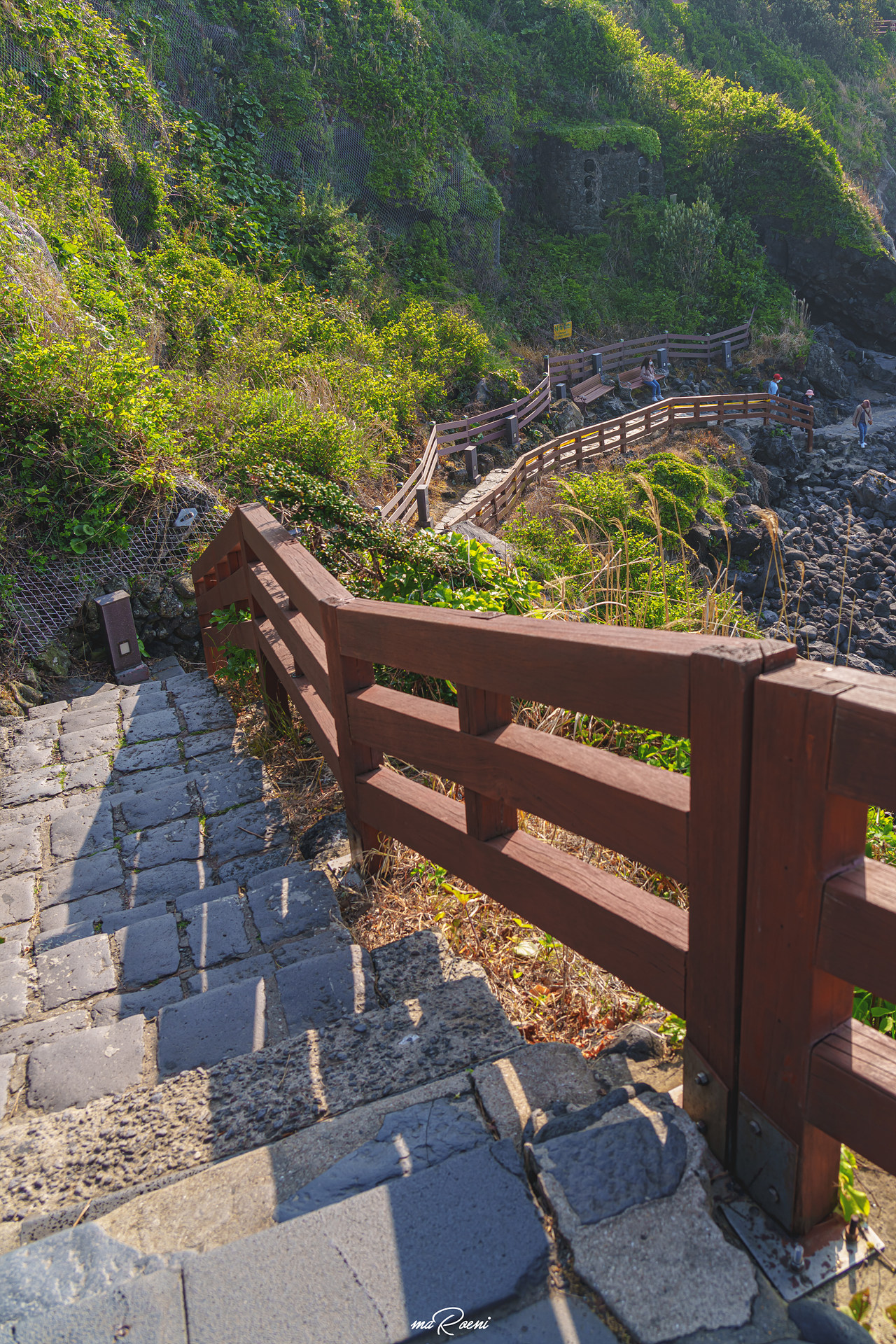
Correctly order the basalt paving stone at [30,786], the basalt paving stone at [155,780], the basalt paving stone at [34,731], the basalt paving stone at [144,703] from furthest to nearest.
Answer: the basalt paving stone at [144,703], the basalt paving stone at [34,731], the basalt paving stone at [30,786], the basalt paving stone at [155,780]

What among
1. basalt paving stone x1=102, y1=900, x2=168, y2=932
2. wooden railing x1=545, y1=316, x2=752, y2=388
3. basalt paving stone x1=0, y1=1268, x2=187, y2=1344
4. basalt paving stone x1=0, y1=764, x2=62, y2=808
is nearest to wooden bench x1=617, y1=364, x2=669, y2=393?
wooden railing x1=545, y1=316, x2=752, y2=388

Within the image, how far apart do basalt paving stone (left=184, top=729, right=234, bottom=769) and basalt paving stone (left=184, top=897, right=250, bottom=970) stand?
1.73 m

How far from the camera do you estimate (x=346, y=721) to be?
2666 millimetres

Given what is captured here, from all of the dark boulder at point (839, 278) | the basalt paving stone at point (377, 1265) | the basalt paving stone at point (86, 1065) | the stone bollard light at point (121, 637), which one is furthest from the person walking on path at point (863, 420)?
the basalt paving stone at point (377, 1265)

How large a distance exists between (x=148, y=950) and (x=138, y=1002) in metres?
0.25

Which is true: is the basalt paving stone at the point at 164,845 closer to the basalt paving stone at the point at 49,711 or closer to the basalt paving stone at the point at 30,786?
the basalt paving stone at the point at 30,786

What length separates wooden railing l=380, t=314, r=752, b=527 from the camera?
1140 centimetres

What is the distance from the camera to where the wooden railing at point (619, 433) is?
41.6 feet

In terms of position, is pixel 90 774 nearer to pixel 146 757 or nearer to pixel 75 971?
pixel 146 757

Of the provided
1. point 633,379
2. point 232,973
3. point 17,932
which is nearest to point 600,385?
point 633,379

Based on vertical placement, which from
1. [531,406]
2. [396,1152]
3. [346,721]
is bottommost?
[396,1152]

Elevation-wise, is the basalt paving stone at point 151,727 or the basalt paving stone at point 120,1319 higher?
the basalt paving stone at point 120,1319

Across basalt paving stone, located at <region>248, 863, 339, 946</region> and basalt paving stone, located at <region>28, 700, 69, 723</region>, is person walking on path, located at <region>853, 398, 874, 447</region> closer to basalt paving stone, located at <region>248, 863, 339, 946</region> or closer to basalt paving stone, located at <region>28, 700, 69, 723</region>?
basalt paving stone, located at <region>28, 700, 69, 723</region>

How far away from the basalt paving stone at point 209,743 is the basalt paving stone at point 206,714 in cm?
9
